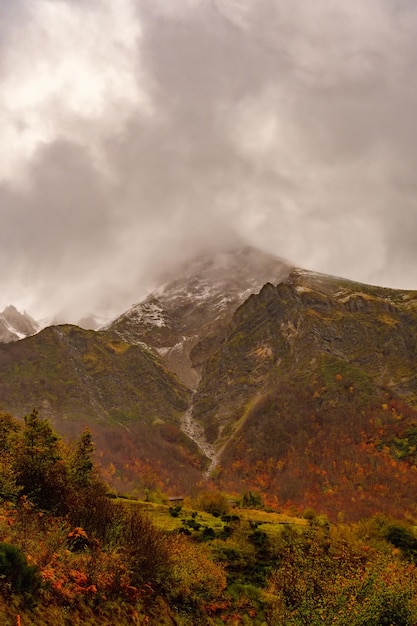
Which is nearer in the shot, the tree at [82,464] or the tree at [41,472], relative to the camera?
the tree at [41,472]

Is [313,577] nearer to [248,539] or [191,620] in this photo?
[191,620]

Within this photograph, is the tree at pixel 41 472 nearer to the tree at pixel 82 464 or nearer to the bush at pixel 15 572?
the tree at pixel 82 464

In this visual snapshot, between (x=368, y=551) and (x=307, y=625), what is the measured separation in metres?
27.4

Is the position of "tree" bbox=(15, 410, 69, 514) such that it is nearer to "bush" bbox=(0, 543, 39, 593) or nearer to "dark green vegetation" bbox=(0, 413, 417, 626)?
"dark green vegetation" bbox=(0, 413, 417, 626)

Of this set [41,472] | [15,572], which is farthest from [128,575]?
[41,472]

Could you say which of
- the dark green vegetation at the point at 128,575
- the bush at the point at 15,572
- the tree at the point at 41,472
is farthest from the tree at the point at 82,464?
the bush at the point at 15,572

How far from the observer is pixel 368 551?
47375 millimetres

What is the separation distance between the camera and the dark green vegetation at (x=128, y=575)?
63.9 ft

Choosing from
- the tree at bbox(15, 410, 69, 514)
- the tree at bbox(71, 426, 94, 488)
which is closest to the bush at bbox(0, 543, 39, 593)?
the tree at bbox(15, 410, 69, 514)

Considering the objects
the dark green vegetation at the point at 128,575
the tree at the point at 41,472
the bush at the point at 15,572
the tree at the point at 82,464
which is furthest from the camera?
the tree at the point at 82,464

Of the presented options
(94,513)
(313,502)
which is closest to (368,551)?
(94,513)

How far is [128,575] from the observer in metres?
24.1

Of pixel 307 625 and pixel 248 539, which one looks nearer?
pixel 307 625

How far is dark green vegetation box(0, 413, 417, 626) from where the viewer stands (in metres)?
19.5
